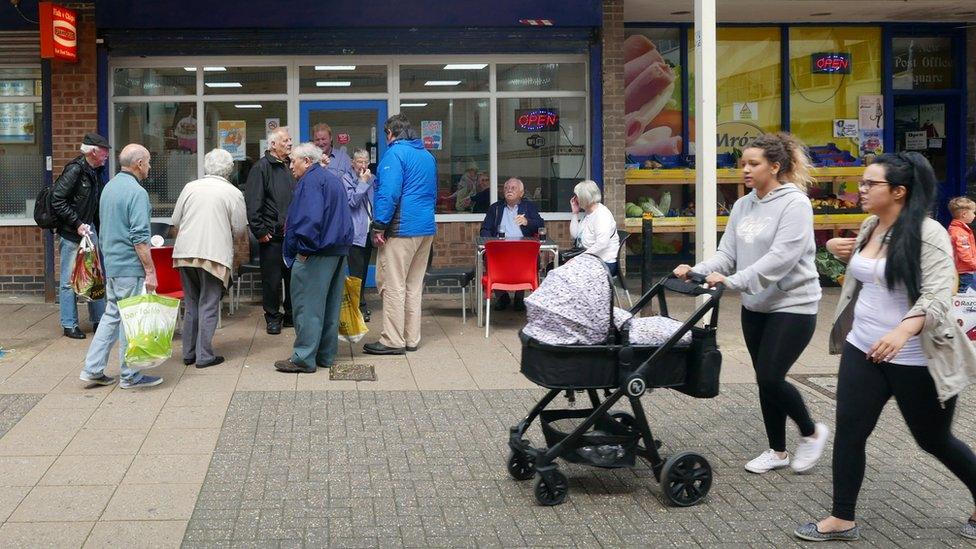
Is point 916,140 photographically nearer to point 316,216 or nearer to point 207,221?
point 316,216

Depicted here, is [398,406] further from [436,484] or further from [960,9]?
[960,9]

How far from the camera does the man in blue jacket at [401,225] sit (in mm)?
9875

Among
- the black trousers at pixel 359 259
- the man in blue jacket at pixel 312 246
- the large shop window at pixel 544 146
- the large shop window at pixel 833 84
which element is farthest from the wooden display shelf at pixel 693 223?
the man in blue jacket at pixel 312 246

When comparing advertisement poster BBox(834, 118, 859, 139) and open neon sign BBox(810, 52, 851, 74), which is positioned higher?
open neon sign BBox(810, 52, 851, 74)

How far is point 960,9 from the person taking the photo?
566 inches

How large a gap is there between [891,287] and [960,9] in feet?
34.4

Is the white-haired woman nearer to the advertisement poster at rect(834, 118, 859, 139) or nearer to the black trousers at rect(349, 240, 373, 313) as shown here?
the black trousers at rect(349, 240, 373, 313)

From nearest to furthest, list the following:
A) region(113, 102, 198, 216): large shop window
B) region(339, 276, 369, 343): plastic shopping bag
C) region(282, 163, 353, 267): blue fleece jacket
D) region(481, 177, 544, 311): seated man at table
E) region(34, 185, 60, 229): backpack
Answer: region(282, 163, 353, 267): blue fleece jacket, region(339, 276, 369, 343): plastic shopping bag, region(34, 185, 60, 229): backpack, region(481, 177, 544, 311): seated man at table, region(113, 102, 198, 216): large shop window

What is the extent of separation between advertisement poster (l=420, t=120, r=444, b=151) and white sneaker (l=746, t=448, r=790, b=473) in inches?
306

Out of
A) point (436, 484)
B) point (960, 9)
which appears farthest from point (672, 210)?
point (436, 484)

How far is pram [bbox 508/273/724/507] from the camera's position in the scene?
19.2 ft

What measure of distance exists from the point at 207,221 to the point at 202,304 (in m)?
0.68

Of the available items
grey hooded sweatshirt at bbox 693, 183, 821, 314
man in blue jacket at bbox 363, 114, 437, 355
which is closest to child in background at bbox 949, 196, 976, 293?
man in blue jacket at bbox 363, 114, 437, 355

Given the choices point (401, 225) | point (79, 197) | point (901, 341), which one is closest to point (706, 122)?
point (401, 225)
